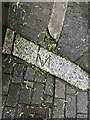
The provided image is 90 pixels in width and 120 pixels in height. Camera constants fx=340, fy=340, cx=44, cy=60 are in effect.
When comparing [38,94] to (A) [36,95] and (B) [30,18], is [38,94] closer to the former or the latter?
(A) [36,95]

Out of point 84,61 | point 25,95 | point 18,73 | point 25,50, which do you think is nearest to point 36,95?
point 25,95

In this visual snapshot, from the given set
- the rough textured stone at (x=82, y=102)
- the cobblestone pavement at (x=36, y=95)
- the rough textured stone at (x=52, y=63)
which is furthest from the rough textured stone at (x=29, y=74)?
the rough textured stone at (x=82, y=102)

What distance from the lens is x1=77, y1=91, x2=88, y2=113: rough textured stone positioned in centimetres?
395

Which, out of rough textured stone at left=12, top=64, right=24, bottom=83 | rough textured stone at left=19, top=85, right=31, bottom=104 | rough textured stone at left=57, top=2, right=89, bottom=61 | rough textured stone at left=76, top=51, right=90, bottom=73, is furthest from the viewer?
rough textured stone at left=57, top=2, right=89, bottom=61

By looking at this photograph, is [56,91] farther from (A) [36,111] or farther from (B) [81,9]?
(B) [81,9]

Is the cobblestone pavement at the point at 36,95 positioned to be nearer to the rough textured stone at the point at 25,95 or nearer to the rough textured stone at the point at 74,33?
the rough textured stone at the point at 25,95

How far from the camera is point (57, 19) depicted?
182 inches

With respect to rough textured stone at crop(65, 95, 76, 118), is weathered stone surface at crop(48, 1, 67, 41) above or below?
above

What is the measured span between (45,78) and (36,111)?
456 mm

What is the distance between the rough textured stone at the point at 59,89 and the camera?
4051mm

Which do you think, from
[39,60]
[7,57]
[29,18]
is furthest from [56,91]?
[29,18]

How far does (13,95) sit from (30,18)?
1158 mm

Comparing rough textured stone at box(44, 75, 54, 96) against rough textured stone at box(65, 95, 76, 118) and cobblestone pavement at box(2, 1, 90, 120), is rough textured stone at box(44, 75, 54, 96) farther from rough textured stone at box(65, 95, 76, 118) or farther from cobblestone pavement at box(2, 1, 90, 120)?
rough textured stone at box(65, 95, 76, 118)

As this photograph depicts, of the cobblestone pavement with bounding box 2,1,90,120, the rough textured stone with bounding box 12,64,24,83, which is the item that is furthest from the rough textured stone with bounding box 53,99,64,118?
the rough textured stone with bounding box 12,64,24,83
